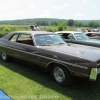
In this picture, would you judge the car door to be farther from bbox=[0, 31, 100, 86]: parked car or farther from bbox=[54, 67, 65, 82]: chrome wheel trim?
bbox=[54, 67, 65, 82]: chrome wheel trim

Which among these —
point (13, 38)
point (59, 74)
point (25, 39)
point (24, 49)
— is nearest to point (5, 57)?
point (13, 38)

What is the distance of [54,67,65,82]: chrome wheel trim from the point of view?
427 cm

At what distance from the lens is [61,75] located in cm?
432

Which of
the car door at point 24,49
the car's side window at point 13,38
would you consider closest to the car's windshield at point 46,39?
the car door at point 24,49

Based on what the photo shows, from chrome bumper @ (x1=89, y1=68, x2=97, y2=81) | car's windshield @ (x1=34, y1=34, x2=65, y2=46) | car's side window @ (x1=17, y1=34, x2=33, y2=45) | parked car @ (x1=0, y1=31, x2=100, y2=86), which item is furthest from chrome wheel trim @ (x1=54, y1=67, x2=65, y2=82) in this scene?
car's side window @ (x1=17, y1=34, x2=33, y2=45)

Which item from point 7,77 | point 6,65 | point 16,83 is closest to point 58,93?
point 16,83

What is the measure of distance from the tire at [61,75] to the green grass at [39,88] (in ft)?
0.45

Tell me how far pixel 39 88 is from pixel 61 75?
685 millimetres

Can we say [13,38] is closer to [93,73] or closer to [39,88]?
[39,88]

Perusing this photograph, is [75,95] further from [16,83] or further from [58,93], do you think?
[16,83]

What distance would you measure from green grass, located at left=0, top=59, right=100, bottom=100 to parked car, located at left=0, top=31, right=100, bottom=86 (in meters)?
0.29

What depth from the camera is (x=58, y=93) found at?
394cm

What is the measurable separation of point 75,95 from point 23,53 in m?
2.34

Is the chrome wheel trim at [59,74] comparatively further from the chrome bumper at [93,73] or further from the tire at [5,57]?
the tire at [5,57]
